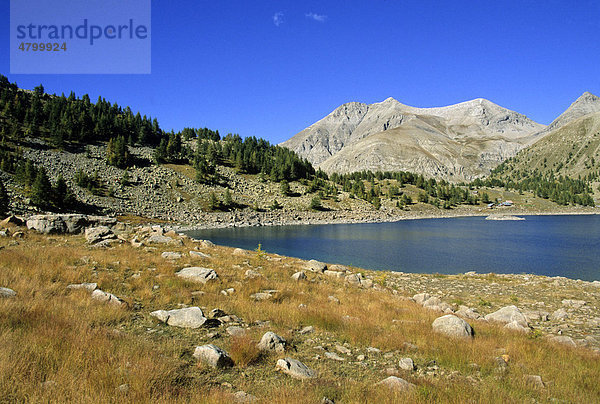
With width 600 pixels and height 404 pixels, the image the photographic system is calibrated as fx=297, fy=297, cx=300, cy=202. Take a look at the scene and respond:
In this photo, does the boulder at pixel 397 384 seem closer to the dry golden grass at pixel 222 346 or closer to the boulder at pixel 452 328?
the dry golden grass at pixel 222 346

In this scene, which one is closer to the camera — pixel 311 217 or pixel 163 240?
pixel 163 240

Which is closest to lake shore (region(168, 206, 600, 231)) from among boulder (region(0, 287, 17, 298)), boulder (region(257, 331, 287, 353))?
boulder (region(0, 287, 17, 298))

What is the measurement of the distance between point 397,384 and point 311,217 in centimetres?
10611

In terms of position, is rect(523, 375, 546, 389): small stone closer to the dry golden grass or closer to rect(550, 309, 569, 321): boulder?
the dry golden grass

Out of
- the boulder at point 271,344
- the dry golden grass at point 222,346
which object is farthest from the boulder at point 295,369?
the boulder at point 271,344

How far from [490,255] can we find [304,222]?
64117 millimetres

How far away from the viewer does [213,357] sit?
6.55 m

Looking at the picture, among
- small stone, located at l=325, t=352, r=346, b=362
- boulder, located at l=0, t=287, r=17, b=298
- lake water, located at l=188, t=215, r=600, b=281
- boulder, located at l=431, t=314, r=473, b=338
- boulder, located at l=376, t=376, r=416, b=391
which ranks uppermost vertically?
boulder, located at l=0, t=287, r=17, b=298

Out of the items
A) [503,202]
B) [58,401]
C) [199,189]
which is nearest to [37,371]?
[58,401]

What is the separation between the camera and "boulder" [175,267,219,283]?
13696 millimetres

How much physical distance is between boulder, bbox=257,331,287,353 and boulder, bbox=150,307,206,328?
85.0 inches

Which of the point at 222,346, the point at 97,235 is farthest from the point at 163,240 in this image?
the point at 222,346

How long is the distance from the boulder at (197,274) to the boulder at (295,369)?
25.8 ft

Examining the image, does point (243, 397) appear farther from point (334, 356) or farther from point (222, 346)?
point (334, 356)
